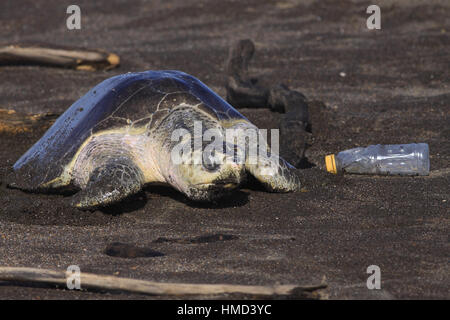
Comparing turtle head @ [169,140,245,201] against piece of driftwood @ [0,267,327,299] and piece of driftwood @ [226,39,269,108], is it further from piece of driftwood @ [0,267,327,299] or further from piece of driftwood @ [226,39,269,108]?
piece of driftwood @ [226,39,269,108]

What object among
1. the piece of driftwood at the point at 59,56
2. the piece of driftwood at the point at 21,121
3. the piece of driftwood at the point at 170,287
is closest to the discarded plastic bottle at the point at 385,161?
the piece of driftwood at the point at 170,287

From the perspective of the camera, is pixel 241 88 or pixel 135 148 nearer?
pixel 135 148

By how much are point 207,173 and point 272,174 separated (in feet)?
1.75

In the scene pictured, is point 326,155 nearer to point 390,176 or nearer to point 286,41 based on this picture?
point 390,176

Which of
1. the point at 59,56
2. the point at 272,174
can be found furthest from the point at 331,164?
the point at 59,56

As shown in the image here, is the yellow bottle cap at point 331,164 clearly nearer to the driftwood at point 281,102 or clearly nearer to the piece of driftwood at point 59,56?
the driftwood at point 281,102

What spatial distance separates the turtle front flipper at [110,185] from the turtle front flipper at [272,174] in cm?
81

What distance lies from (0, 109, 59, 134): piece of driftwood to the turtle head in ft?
7.51

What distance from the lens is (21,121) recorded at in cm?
634

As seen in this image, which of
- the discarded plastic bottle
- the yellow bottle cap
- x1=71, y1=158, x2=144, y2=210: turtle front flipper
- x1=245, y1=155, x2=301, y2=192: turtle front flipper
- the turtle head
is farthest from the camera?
the yellow bottle cap

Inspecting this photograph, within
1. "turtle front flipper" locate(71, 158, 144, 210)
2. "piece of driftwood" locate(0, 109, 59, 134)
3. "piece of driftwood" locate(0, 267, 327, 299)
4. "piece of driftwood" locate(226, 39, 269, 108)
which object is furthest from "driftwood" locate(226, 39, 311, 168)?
"piece of driftwood" locate(0, 267, 327, 299)

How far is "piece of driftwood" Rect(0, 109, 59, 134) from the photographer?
6328 millimetres

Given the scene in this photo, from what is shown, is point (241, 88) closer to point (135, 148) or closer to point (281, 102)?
Answer: point (281, 102)

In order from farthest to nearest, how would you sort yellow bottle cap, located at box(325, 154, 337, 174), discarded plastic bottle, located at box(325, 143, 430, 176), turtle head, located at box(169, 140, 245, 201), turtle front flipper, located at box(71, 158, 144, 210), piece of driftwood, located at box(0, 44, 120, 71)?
piece of driftwood, located at box(0, 44, 120, 71) < yellow bottle cap, located at box(325, 154, 337, 174) < discarded plastic bottle, located at box(325, 143, 430, 176) < turtle front flipper, located at box(71, 158, 144, 210) < turtle head, located at box(169, 140, 245, 201)
